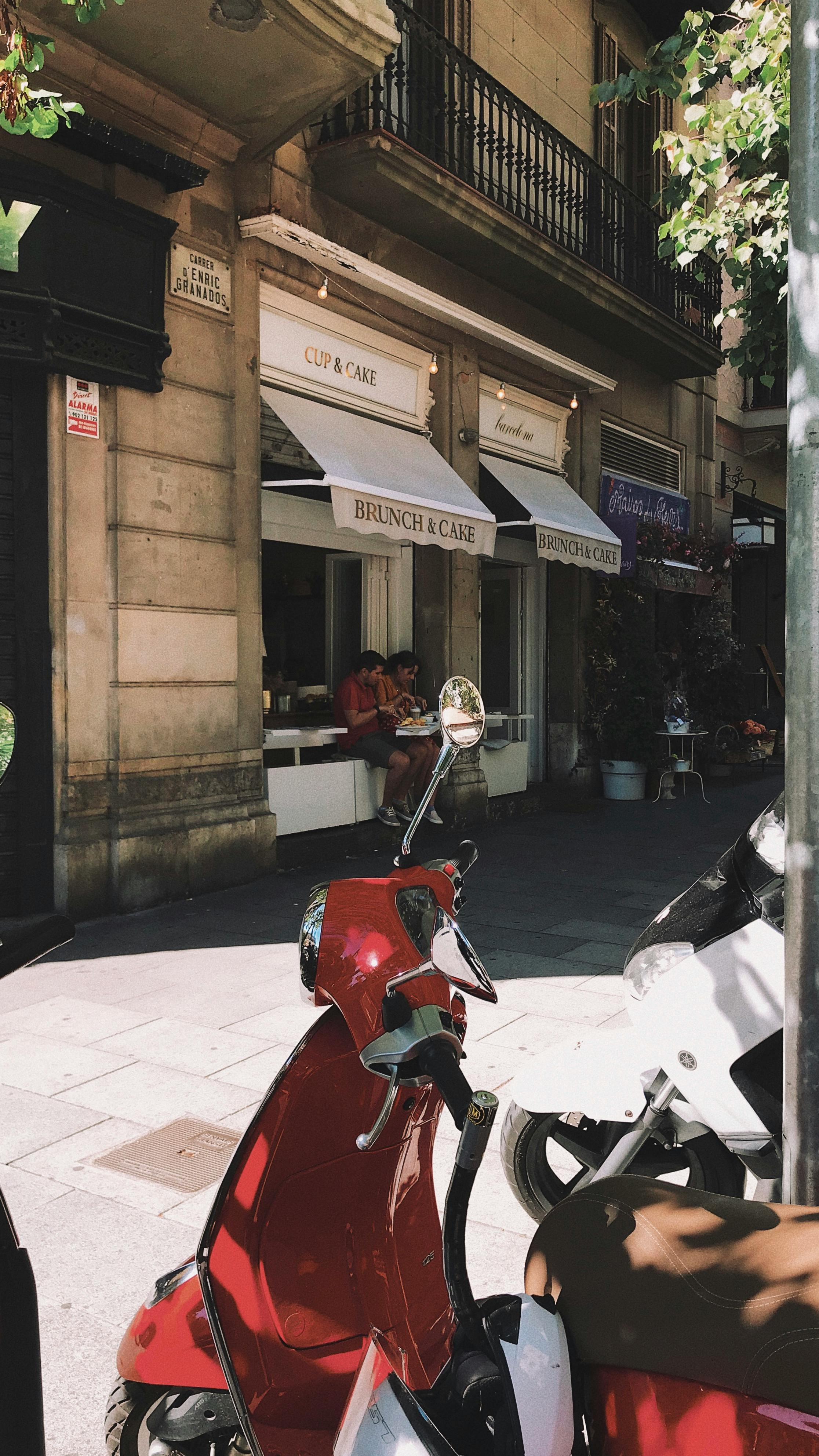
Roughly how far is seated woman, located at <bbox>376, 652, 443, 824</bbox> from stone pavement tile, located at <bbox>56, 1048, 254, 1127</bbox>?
553cm

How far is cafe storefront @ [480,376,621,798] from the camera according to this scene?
11688 millimetres

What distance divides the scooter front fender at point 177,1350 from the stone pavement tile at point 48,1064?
2.35 m

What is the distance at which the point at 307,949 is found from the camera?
187 cm

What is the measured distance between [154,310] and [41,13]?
66.3 inches

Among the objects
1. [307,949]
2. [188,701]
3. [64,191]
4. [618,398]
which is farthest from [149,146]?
[618,398]

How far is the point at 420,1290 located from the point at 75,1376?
101 centimetres

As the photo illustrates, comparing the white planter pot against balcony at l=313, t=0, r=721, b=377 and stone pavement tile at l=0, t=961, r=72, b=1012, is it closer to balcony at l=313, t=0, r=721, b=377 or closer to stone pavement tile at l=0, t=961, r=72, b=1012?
balcony at l=313, t=0, r=721, b=377

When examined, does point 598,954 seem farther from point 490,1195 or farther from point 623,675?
point 623,675

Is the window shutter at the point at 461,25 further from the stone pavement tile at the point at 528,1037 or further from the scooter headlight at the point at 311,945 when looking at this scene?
the scooter headlight at the point at 311,945

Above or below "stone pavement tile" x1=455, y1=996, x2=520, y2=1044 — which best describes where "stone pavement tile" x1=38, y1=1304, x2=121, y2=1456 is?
below

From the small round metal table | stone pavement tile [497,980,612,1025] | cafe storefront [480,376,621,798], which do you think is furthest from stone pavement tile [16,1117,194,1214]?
the small round metal table

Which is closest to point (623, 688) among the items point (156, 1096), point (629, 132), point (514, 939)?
point (514, 939)

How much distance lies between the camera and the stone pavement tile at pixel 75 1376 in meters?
2.36

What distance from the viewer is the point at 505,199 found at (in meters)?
12.0
